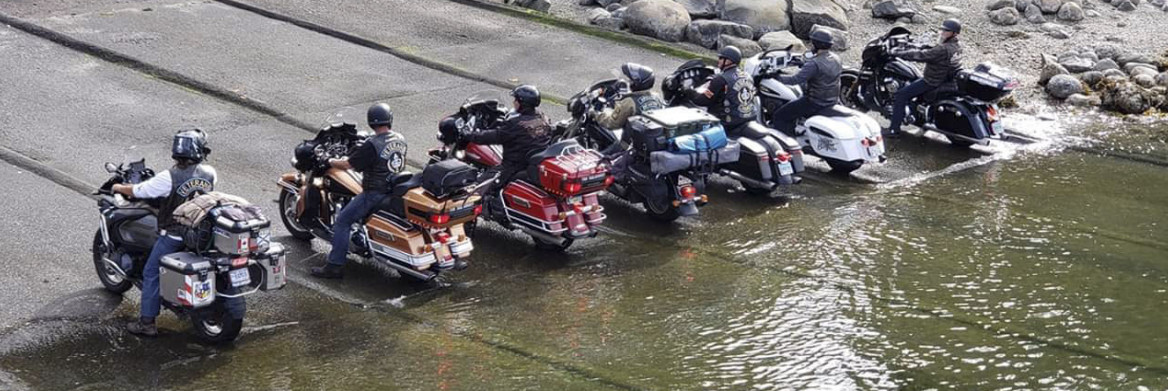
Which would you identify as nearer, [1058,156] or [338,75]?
[1058,156]

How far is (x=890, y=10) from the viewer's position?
19.4m

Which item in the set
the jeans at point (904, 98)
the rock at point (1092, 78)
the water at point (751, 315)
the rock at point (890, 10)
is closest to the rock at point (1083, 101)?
the rock at point (1092, 78)

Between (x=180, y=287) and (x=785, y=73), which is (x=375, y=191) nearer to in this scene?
(x=180, y=287)

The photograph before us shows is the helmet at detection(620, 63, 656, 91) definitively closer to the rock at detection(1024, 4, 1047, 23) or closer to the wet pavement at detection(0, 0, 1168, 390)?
the wet pavement at detection(0, 0, 1168, 390)

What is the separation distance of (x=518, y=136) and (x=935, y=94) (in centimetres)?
596

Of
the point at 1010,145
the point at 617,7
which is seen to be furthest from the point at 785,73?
the point at 617,7

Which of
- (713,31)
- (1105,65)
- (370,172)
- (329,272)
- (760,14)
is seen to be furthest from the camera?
(760,14)

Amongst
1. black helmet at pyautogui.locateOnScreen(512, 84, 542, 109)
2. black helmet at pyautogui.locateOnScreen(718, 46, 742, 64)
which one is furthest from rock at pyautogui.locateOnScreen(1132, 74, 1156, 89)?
black helmet at pyautogui.locateOnScreen(512, 84, 542, 109)

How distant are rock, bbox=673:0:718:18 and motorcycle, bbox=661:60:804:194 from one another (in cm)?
578

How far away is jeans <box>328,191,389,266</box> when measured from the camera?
1018 centimetres

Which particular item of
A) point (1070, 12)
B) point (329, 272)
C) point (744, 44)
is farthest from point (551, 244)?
point (1070, 12)

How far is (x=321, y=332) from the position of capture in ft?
30.3

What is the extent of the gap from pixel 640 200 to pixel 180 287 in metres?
4.74

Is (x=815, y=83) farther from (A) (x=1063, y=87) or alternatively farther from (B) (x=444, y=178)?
(B) (x=444, y=178)
